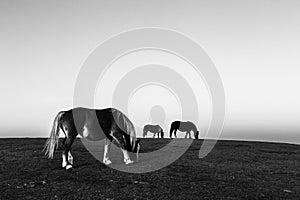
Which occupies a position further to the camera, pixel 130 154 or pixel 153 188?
pixel 130 154

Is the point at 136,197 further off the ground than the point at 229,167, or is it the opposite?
the point at 229,167

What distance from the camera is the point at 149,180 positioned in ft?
47.8

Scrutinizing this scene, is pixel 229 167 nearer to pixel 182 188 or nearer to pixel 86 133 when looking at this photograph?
pixel 182 188

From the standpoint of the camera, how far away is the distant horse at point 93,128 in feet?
54.6

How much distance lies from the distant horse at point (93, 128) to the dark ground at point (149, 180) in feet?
4.53

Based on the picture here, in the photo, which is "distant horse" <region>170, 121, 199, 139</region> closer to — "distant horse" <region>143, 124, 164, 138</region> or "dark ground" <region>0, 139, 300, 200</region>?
"distant horse" <region>143, 124, 164, 138</region>

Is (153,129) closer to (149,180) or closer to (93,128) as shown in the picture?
(93,128)

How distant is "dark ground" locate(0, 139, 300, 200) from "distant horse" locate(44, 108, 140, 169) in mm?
1380

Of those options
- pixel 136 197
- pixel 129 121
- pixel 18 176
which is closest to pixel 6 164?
pixel 18 176

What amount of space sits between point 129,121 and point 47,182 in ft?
19.8

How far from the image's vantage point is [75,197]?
39.8ft

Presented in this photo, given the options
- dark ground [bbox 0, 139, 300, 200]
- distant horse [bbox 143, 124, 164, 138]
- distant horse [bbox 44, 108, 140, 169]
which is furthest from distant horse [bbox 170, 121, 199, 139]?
distant horse [bbox 44, 108, 140, 169]

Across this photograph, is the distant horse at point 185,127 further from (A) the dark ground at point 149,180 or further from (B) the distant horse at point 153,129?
(A) the dark ground at point 149,180

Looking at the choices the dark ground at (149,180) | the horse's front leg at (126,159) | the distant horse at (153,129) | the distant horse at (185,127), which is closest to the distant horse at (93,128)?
the horse's front leg at (126,159)
